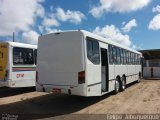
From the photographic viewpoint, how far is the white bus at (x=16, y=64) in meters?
12.3

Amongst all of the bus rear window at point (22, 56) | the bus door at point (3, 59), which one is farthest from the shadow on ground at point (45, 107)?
the bus rear window at point (22, 56)

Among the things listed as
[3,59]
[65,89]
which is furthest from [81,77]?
[3,59]

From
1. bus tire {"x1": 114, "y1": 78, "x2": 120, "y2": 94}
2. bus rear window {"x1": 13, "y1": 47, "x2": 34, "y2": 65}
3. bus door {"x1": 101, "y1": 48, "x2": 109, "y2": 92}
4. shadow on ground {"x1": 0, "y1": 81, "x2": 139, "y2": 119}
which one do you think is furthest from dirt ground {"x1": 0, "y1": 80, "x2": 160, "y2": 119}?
bus rear window {"x1": 13, "y1": 47, "x2": 34, "y2": 65}

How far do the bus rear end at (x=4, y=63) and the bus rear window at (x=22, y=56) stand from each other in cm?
44

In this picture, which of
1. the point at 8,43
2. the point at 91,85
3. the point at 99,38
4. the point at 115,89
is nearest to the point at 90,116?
the point at 91,85

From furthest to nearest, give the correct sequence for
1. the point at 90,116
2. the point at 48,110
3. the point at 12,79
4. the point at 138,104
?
the point at 12,79
the point at 138,104
the point at 48,110
the point at 90,116

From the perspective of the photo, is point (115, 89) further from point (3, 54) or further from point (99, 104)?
point (3, 54)

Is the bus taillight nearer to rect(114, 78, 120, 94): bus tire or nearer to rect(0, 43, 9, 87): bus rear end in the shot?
rect(114, 78, 120, 94): bus tire

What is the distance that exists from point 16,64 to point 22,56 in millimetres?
760

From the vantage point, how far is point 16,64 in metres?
12.7

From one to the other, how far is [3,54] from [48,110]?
4907 millimetres

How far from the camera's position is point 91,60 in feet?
31.1

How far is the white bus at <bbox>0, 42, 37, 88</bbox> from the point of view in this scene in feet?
40.2

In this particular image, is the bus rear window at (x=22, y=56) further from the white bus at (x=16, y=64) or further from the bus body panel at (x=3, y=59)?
the bus body panel at (x=3, y=59)
